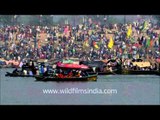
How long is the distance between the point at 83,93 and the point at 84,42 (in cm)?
70

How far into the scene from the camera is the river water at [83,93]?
15711mm

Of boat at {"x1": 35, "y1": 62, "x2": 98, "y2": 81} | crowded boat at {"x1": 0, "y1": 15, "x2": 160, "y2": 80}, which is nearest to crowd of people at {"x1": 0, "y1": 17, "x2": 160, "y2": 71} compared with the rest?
crowded boat at {"x1": 0, "y1": 15, "x2": 160, "y2": 80}

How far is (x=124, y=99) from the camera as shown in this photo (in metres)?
15.7

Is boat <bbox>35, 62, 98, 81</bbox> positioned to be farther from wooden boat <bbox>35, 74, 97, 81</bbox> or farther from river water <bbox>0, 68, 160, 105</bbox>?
river water <bbox>0, 68, 160, 105</bbox>

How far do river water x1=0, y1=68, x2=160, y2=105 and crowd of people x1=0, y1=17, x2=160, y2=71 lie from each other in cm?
33

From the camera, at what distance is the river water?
15.7m

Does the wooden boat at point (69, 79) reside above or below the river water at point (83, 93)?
above

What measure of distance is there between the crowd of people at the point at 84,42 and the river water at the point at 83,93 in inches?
13.2

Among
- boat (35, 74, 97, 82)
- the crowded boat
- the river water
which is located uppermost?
the crowded boat

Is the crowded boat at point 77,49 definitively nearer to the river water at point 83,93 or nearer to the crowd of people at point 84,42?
the crowd of people at point 84,42

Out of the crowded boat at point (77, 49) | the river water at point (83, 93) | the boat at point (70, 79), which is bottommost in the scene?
the river water at point (83, 93)

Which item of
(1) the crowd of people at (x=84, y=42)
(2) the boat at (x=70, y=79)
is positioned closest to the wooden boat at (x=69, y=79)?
(2) the boat at (x=70, y=79)

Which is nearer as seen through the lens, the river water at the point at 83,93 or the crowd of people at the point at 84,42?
the river water at the point at 83,93

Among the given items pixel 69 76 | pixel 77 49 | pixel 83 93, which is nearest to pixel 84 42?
pixel 77 49
